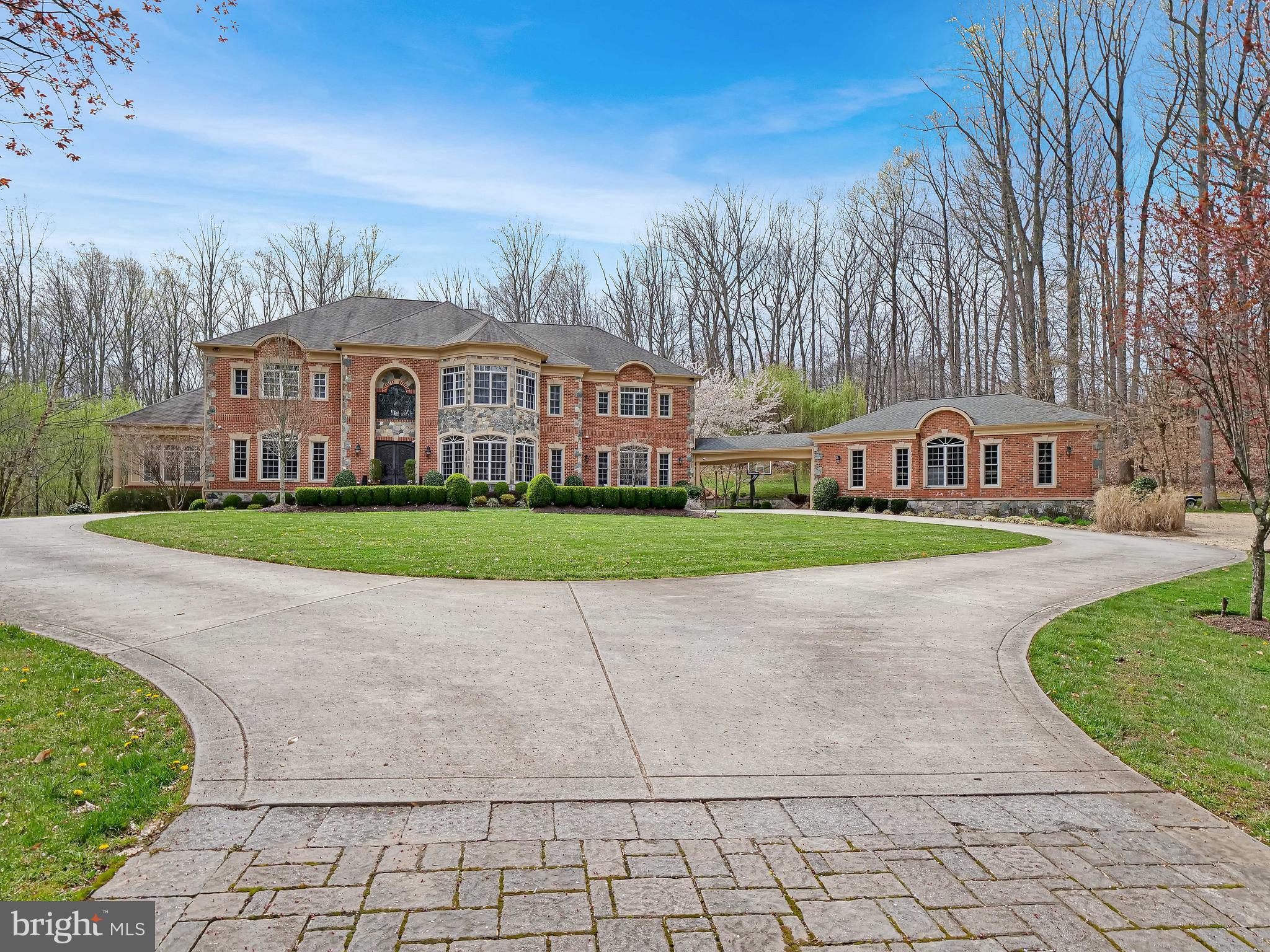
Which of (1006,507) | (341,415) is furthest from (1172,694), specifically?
(341,415)

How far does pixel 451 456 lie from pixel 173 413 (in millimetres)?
12775

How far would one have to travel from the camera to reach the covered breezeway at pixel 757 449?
107 ft

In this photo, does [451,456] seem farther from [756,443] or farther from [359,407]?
[756,443]

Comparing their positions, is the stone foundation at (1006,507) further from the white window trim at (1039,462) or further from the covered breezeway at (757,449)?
the covered breezeway at (757,449)

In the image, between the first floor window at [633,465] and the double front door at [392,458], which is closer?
the double front door at [392,458]

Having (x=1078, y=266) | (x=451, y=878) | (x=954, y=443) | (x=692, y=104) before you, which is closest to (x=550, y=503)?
(x=692, y=104)

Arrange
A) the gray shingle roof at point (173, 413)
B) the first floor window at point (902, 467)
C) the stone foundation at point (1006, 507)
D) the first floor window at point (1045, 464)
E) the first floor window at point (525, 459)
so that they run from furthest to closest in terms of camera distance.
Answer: the gray shingle roof at point (173, 413)
the first floor window at point (902, 467)
the first floor window at point (525, 459)
the first floor window at point (1045, 464)
the stone foundation at point (1006, 507)

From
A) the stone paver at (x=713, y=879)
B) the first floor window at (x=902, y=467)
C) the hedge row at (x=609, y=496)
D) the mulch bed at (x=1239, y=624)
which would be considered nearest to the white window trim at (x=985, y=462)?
the first floor window at (x=902, y=467)

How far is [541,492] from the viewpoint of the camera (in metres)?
22.3

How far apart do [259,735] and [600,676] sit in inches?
87.8

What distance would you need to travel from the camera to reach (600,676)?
16.8 ft

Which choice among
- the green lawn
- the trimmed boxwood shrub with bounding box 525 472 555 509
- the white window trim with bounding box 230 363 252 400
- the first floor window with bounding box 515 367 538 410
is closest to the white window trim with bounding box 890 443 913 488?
the green lawn

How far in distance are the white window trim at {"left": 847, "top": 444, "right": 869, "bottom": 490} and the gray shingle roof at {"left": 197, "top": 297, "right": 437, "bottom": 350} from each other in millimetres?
19894

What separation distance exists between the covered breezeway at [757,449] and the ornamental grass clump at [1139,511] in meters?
Answer: 12.7
